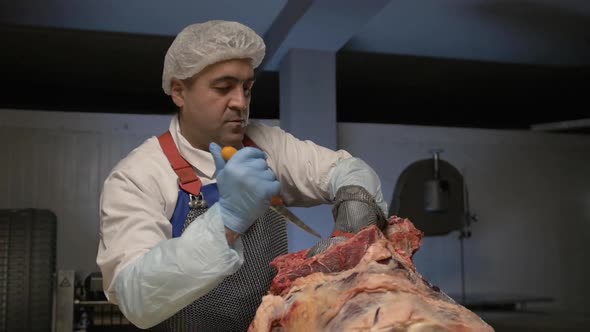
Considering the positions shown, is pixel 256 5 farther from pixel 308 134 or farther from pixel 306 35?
pixel 308 134

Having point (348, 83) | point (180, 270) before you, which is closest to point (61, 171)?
point (348, 83)

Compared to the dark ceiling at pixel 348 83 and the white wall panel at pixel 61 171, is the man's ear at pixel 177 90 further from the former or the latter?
the dark ceiling at pixel 348 83

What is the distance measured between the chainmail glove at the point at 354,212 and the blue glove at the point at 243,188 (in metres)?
0.23

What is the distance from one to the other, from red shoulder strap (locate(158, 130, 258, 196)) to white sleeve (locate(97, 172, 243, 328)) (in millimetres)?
160

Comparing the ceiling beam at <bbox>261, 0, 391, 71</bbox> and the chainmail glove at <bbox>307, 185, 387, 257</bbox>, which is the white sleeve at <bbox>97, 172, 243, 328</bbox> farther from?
the ceiling beam at <bbox>261, 0, 391, 71</bbox>

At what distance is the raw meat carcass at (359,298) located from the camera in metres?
0.91

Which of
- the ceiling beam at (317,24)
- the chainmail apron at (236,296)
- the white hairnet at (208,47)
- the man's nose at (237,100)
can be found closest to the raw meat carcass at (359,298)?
the chainmail apron at (236,296)

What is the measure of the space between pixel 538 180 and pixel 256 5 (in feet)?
9.70

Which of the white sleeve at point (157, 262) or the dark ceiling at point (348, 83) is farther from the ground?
the dark ceiling at point (348, 83)

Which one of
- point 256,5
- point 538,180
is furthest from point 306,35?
point 538,180

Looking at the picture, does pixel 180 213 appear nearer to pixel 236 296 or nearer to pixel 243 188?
pixel 236 296

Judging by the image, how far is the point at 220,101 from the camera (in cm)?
153

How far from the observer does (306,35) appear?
4.55 metres

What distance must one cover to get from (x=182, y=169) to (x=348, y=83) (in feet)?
17.5
